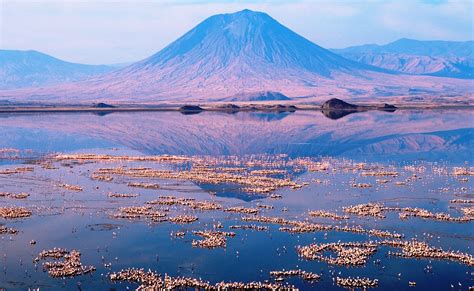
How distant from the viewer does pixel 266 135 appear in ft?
268

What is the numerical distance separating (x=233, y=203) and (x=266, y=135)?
43.7 metres

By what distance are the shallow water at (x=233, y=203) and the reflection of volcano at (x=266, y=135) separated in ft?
0.88

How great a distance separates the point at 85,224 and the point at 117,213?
107 inches

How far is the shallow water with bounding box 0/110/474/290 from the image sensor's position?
A: 83.9ft

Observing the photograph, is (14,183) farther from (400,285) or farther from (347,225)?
(400,285)

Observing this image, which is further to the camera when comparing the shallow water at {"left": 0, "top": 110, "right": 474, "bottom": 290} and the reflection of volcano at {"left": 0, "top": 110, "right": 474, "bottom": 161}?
the reflection of volcano at {"left": 0, "top": 110, "right": 474, "bottom": 161}

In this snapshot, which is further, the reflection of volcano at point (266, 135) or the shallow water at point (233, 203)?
the reflection of volcano at point (266, 135)

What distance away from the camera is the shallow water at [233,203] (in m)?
25.6

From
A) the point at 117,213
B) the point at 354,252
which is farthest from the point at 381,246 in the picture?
the point at 117,213

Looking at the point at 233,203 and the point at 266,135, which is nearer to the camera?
the point at 233,203

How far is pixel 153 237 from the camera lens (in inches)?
1201

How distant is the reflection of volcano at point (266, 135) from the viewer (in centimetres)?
6719

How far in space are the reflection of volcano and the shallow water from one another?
0.27 m

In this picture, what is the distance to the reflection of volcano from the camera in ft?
220
